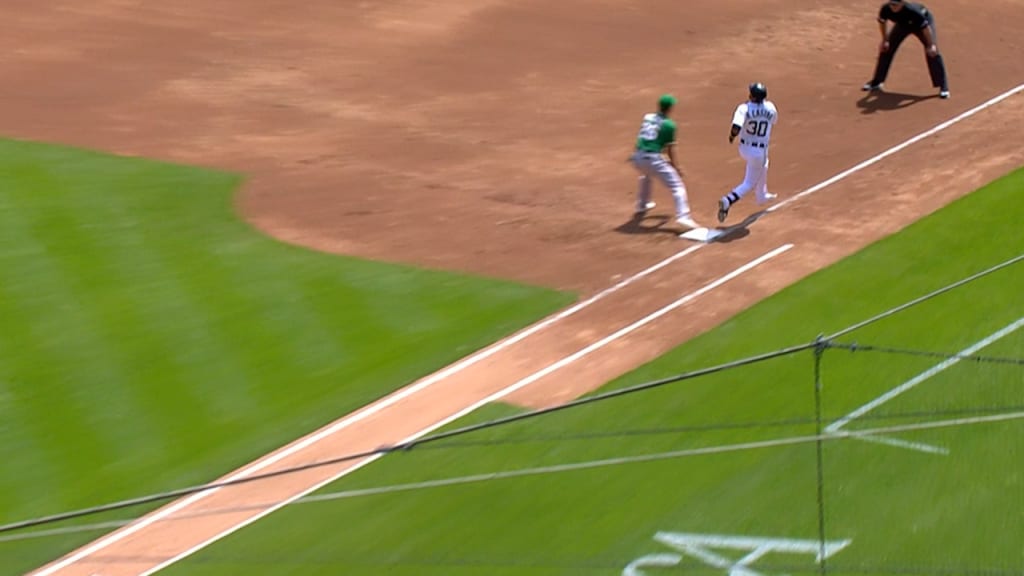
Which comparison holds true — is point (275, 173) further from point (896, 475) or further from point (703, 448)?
point (896, 475)

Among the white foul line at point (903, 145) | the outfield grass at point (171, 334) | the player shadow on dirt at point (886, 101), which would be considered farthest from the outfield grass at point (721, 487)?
the player shadow on dirt at point (886, 101)

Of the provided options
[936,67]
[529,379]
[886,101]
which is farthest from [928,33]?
[529,379]

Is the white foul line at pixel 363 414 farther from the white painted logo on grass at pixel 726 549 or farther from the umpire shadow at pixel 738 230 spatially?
the white painted logo on grass at pixel 726 549

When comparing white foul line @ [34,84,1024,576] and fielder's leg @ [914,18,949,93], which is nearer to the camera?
white foul line @ [34,84,1024,576]

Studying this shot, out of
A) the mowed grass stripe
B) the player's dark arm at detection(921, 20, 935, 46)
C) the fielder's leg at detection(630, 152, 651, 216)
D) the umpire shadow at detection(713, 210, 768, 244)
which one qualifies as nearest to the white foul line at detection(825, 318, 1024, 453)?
the umpire shadow at detection(713, 210, 768, 244)

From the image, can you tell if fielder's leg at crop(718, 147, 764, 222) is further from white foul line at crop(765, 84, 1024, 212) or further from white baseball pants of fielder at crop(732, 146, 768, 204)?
white foul line at crop(765, 84, 1024, 212)
